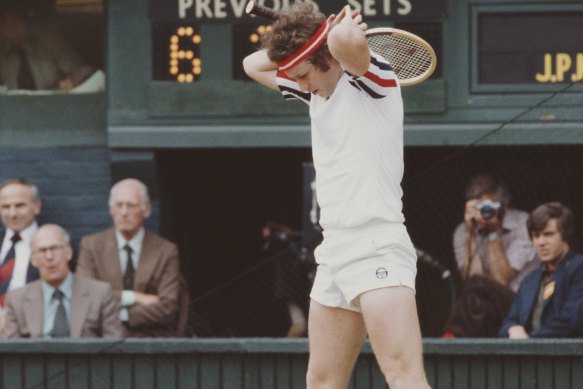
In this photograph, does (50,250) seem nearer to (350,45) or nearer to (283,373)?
(283,373)

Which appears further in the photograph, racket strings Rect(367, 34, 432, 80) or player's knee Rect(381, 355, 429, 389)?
racket strings Rect(367, 34, 432, 80)

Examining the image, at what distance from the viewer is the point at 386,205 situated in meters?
4.12

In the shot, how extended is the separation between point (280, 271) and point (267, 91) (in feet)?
4.28

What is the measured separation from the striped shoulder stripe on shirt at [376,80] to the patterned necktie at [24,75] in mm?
4671

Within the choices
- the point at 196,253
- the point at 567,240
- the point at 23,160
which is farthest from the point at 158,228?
the point at 567,240

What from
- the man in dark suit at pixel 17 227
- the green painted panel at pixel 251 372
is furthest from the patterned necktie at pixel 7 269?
the green painted panel at pixel 251 372

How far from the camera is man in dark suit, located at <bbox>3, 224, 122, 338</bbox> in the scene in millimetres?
6699

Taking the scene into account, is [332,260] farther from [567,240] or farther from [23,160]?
[23,160]

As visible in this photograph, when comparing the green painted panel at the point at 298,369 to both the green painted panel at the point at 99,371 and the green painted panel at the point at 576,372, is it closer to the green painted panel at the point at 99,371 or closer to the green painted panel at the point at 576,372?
the green painted panel at the point at 99,371

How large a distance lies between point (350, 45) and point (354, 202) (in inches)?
22.9

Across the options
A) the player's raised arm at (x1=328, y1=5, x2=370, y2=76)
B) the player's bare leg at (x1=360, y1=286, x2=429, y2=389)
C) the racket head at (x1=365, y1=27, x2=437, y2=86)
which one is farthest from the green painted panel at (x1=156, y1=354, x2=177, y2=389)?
the player's raised arm at (x1=328, y1=5, x2=370, y2=76)

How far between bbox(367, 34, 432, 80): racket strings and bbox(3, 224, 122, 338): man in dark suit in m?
2.66

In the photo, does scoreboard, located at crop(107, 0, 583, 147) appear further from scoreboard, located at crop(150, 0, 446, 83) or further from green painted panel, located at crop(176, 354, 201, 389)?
green painted panel, located at crop(176, 354, 201, 389)

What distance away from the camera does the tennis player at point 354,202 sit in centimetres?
403
